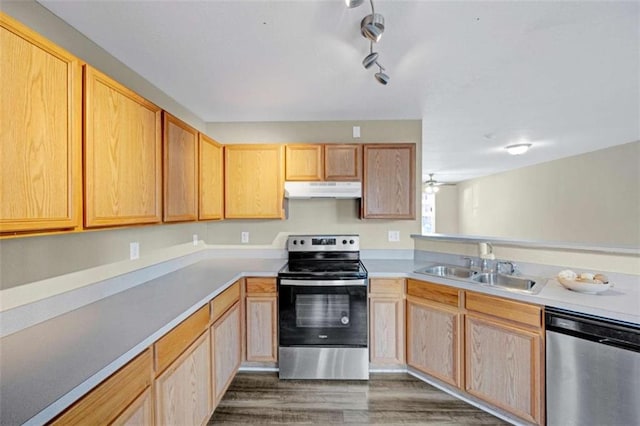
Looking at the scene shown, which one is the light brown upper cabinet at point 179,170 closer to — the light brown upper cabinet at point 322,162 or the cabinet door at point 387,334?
the light brown upper cabinet at point 322,162

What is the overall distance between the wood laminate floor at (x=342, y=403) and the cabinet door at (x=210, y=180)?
1.44 m

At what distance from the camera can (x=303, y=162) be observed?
282 cm

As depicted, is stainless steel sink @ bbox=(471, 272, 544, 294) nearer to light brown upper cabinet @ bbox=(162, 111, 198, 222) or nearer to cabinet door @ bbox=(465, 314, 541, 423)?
cabinet door @ bbox=(465, 314, 541, 423)

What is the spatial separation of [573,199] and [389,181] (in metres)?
4.19

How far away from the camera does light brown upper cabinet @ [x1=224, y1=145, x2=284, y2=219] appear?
279cm

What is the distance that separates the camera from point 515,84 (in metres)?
2.26

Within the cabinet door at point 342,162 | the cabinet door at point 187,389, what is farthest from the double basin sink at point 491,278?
the cabinet door at point 187,389

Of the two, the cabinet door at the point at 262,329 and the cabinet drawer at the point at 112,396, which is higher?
the cabinet drawer at the point at 112,396

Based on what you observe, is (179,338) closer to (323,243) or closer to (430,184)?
(323,243)

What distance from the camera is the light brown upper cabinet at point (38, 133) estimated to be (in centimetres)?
94

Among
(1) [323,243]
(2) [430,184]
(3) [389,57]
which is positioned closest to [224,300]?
(1) [323,243]

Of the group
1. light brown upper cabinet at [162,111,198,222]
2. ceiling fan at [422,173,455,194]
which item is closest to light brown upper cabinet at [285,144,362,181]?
light brown upper cabinet at [162,111,198,222]

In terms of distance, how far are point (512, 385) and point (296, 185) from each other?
223cm

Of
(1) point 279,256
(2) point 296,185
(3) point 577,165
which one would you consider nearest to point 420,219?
(2) point 296,185
